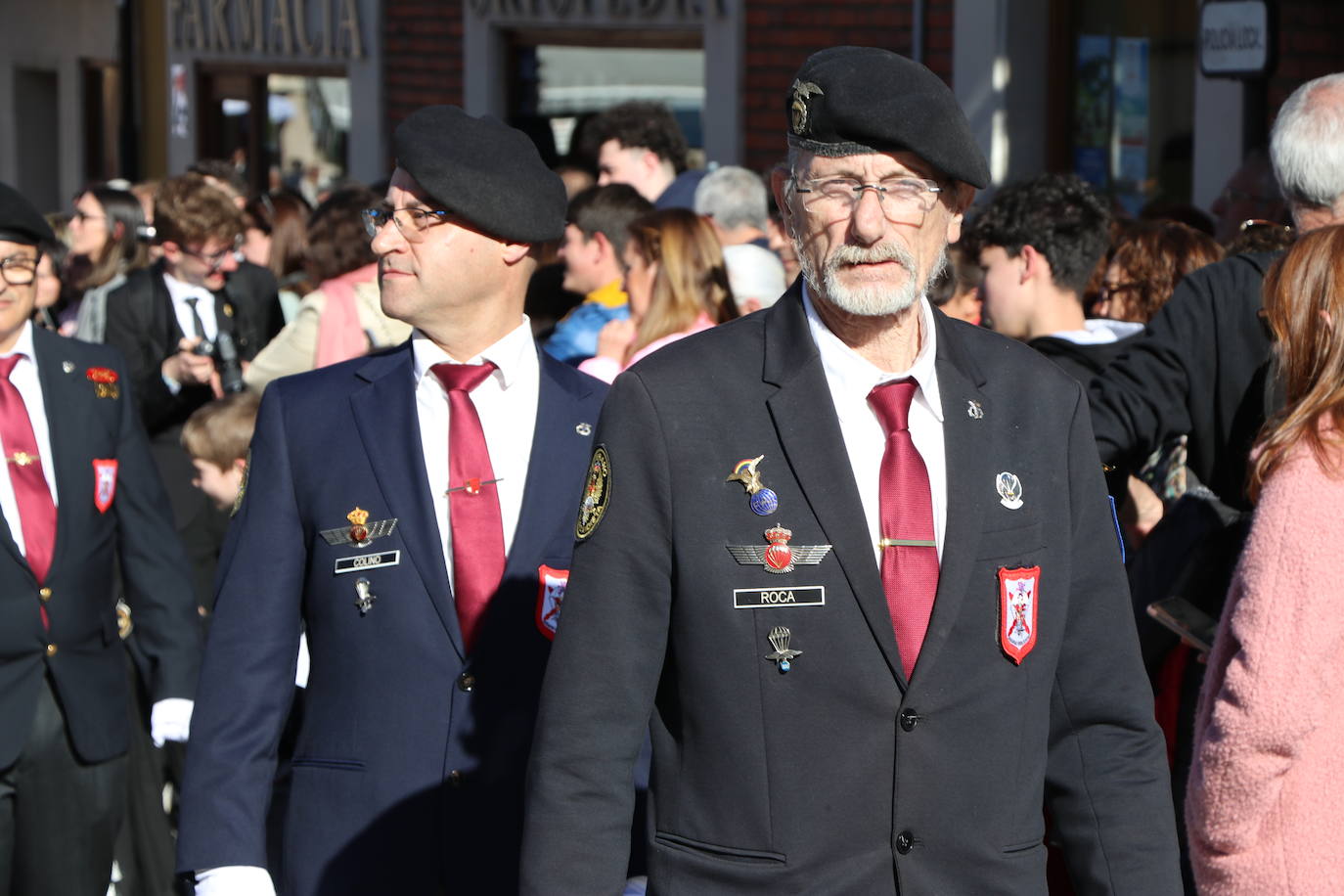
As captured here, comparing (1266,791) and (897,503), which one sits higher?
(897,503)

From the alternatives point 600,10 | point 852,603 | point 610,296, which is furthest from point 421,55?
point 852,603

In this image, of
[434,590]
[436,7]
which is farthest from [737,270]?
[436,7]

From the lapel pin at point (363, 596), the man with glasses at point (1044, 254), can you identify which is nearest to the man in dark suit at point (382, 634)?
the lapel pin at point (363, 596)

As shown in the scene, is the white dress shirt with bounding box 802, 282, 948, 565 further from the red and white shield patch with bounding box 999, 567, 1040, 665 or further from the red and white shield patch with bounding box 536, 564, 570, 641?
the red and white shield patch with bounding box 536, 564, 570, 641

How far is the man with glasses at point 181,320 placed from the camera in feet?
23.7

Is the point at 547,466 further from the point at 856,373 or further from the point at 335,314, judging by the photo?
the point at 335,314

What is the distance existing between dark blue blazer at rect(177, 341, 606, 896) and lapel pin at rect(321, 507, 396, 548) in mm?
11

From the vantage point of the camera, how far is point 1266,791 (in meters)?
2.95

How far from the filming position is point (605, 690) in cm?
245

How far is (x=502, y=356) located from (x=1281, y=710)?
57.2 inches

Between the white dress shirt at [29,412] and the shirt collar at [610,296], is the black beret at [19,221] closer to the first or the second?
the white dress shirt at [29,412]

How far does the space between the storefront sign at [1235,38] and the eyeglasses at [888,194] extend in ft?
15.6

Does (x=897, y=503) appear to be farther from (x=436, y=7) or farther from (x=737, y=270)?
(x=436, y=7)

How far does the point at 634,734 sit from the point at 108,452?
8.82 ft
